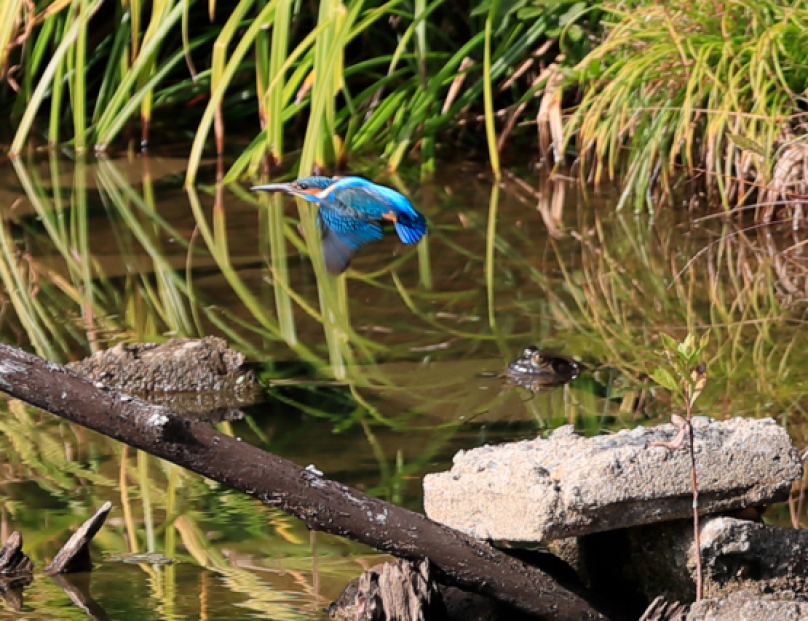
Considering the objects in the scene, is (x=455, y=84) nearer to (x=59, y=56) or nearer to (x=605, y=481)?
(x=59, y=56)

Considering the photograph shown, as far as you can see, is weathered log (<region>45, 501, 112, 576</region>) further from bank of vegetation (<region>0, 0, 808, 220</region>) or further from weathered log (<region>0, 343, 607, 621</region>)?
bank of vegetation (<region>0, 0, 808, 220</region>)

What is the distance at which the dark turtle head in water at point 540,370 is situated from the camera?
3.85m

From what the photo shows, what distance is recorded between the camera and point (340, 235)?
232 cm

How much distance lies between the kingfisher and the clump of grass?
9.70 feet

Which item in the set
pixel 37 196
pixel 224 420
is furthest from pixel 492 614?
pixel 37 196

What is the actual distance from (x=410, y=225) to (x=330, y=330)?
2224 millimetres

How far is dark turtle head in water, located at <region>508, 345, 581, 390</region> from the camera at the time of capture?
12.6ft

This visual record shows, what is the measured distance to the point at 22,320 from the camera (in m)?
4.48

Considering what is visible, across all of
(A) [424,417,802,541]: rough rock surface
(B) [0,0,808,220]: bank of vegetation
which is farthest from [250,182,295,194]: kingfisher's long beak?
(B) [0,0,808,220]: bank of vegetation

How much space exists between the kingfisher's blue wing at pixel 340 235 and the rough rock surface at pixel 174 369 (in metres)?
1.54

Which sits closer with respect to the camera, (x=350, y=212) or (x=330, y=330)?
(x=350, y=212)

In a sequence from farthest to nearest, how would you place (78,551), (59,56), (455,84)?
(455,84), (59,56), (78,551)

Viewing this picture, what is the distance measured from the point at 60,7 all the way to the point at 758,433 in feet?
16.3

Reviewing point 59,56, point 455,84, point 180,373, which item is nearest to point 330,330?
point 180,373
